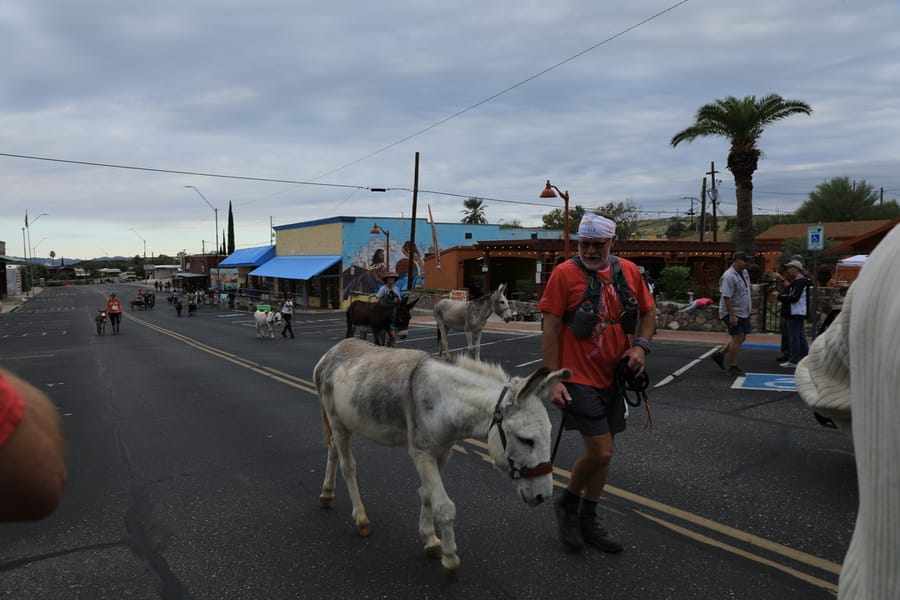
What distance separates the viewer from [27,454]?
107cm

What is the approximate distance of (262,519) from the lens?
187 inches

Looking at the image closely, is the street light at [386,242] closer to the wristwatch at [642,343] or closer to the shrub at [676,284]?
the shrub at [676,284]

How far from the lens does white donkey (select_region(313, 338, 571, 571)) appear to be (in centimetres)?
334

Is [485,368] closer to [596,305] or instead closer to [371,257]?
[596,305]

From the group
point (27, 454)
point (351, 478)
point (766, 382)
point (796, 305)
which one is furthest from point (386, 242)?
point (27, 454)

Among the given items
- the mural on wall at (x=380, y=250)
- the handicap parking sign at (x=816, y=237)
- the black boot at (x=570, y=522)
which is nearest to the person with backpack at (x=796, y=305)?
the handicap parking sign at (x=816, y=237)

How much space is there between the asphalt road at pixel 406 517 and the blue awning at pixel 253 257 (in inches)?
1725

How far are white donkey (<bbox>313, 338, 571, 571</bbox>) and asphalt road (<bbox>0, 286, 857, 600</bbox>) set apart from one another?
1.38ft

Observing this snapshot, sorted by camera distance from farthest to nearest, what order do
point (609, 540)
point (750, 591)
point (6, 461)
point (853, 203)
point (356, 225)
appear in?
1. point (853, 203)
2. point (356, 225)
3. point (609, 540)
4. point (750, 591)
5. point (6, 461)

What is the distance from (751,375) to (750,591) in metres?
7.69

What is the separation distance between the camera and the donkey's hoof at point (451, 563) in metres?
3.77

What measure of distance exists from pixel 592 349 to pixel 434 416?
1.18 metres

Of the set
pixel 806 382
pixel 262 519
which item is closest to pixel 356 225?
pixel 262 519

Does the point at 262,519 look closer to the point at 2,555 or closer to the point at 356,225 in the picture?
the point at 2,555
